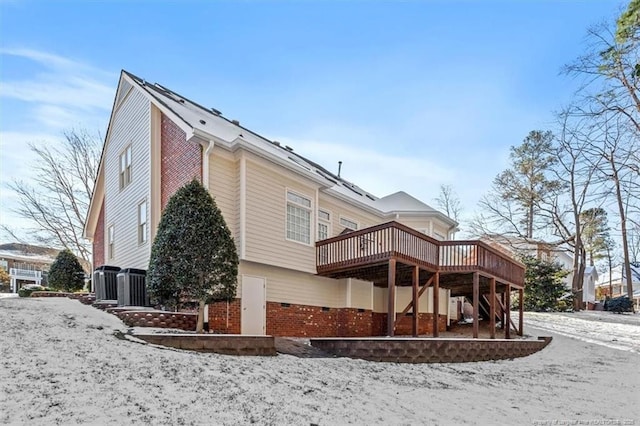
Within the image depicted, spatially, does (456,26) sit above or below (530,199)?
above

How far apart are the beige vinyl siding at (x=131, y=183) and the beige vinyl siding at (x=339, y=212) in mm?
5135

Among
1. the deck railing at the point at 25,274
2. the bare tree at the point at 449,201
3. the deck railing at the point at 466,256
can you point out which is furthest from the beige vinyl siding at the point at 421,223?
the deck railing at the point at 25,274

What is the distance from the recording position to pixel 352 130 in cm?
1534

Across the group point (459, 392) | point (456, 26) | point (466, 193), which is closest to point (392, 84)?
point (456, 26)

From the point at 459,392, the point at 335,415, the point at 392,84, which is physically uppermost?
the point at 392,84

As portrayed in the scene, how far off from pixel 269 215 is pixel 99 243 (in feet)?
28.3

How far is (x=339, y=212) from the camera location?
1491cm

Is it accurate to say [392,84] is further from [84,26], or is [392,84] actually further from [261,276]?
[84,26]

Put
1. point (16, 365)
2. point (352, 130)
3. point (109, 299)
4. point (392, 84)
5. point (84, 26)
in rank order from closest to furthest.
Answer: point (16, 365)
point (84, 26)
point (109, 299)
point (392, 84)
point (352, 130)

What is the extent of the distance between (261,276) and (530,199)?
71.5 feet

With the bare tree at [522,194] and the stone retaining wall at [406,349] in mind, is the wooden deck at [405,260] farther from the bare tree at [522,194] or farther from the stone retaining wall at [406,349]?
the bare tree at [522,194]

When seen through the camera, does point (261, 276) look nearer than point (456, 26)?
No

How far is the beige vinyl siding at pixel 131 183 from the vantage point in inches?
505

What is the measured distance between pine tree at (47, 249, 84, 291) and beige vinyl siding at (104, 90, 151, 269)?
62.2 inches
